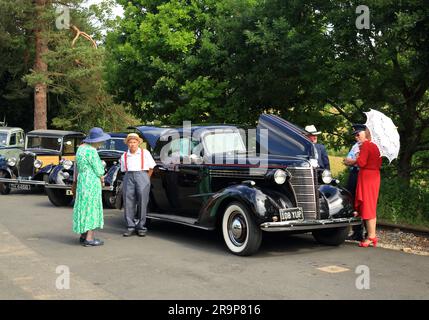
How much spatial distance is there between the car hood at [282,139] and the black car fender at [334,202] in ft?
2.19

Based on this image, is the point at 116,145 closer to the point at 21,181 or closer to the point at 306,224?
the point at 21,181

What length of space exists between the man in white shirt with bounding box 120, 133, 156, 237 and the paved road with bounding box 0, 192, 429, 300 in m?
0.55

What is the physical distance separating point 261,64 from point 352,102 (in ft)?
7.15

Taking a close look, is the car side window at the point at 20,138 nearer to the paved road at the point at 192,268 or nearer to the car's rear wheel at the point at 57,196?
the car's rear wheel at the point at 57,196

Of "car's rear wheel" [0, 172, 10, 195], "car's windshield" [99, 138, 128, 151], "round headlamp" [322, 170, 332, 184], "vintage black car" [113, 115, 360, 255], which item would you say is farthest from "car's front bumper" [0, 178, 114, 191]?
"round headlamp" [322, 170, 332, 184]

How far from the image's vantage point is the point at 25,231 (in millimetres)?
9672

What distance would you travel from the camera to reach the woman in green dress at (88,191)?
26.9ft

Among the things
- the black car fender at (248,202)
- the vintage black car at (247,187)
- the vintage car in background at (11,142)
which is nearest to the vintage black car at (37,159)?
the vintage car in background at (11,142)

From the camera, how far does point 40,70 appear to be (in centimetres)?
2941

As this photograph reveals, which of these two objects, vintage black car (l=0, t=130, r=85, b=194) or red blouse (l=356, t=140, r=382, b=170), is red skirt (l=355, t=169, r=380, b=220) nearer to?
red blouse (l=356, t=140, r=382, b=170)

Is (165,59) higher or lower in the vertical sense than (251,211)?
higher

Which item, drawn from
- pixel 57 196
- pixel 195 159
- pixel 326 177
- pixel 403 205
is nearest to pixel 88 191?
pixel 195 159
